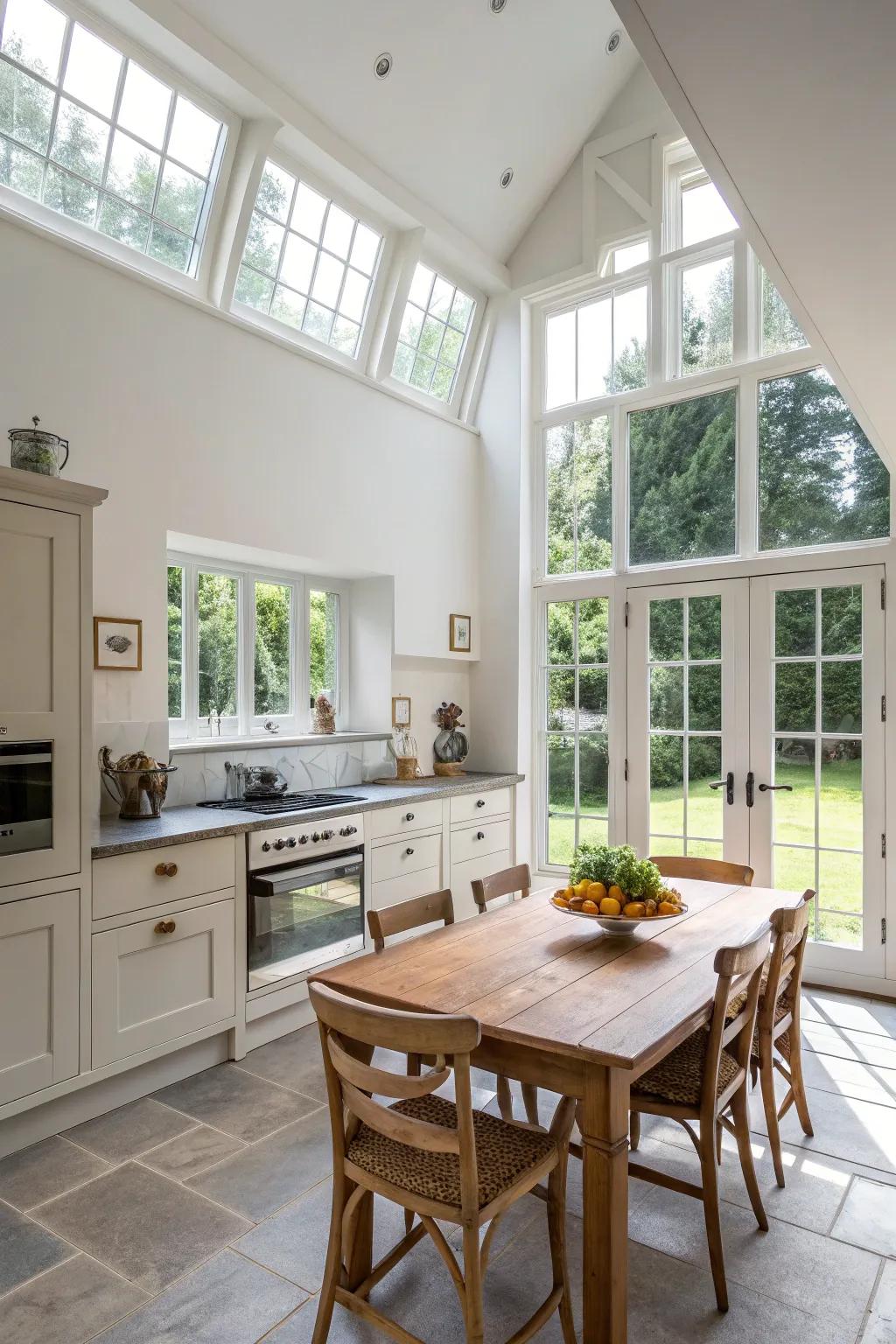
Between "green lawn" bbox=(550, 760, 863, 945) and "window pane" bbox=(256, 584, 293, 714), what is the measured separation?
240 centimetres

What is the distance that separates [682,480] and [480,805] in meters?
2.27

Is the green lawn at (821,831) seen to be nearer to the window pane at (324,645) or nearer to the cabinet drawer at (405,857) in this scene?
the cabinet drawer at (405,857)

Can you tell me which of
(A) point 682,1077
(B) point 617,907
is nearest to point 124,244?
(B) point 617,907

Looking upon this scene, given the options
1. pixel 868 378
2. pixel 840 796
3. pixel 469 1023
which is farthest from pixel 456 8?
pixel 469 1023

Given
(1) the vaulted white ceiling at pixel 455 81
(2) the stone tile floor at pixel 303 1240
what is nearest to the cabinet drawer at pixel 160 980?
(2) the stone tile floor at pixel 303 1240

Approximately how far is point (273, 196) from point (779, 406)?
9.44 feet

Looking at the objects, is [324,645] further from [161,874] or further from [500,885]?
[500,885]

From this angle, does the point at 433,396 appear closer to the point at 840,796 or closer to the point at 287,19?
the point at 287,19

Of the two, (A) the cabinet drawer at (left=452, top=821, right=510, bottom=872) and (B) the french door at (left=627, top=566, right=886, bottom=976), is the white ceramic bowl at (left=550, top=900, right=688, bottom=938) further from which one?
(A) the cabinet drawer at (left=452, top=821, right=510, bottom=872)

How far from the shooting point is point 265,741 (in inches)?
171

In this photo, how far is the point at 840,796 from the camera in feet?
13.9

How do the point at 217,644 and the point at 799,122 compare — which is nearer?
the point at 799,122

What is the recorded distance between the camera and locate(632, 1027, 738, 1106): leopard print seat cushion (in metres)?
2.13

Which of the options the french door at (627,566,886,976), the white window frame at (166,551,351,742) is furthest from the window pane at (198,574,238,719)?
the french door at (627,566,886,976)
